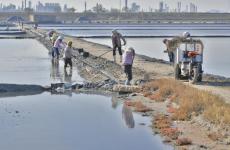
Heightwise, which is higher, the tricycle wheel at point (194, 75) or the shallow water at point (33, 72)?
the tricycle wheel at point (194, 75)

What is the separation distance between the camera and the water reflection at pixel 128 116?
52.2 ft

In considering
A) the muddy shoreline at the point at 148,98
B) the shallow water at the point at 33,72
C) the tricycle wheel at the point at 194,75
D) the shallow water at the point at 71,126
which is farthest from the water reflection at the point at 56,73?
the tricycle wheel at the point at 194,75

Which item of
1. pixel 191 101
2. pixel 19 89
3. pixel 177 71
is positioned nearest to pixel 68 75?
pixel 19 89

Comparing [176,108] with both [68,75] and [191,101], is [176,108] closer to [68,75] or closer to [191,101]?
[191,101]

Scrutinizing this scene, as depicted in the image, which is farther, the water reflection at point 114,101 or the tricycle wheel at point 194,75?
the tricycle wheel at point 194,75

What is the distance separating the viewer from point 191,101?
53.2ft

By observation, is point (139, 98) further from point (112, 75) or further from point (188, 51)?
point (112, 75)

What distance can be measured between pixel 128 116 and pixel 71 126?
2226 mm

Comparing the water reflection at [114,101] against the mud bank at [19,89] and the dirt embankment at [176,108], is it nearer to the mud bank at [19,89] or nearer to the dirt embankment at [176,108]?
the dirt embankment at [176,108]

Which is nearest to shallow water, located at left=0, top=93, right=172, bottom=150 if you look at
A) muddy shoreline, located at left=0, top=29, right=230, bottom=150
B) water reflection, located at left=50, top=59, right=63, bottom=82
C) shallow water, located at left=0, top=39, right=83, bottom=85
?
muddy shoreline, located at left=0, top=29, right=230, bottom=150

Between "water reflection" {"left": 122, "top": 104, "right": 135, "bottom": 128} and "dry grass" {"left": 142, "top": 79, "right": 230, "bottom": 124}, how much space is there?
3.74 ft

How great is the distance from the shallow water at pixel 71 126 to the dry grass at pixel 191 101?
1073 millimetres

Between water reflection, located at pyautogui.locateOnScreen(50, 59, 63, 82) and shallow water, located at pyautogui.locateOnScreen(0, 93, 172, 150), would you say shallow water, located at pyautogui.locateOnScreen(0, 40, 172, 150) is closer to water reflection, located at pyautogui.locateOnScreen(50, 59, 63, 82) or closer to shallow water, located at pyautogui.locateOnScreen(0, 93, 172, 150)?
shallow water, located at pyautogui.locateOnScreen(0, 93, 172, 150)

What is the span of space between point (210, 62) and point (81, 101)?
69.7 feet
